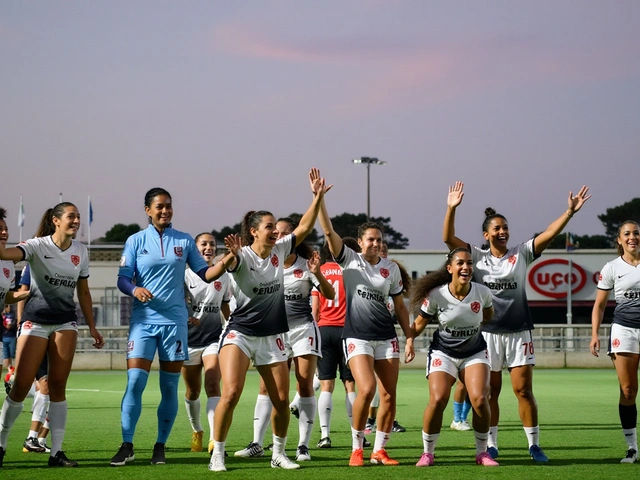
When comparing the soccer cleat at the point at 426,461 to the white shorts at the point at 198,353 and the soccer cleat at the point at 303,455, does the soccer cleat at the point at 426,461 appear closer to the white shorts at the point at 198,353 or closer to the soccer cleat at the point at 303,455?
the soccer cleat at the point at 303,455

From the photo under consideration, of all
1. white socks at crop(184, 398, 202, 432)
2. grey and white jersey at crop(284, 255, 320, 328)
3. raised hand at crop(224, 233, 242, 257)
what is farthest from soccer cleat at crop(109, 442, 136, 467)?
grey and white jersey at crop(284, 255, 320, 328)

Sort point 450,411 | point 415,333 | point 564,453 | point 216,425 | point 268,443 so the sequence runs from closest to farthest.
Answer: point 216,425 → point 415,333 → point 564,453 → point 268,443 → point 450,411

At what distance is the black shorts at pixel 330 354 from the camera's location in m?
12.2

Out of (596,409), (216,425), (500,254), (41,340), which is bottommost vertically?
(596,409)

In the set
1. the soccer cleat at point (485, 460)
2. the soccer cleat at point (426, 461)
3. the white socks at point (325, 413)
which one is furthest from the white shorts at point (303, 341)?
the soccer cleat at point (485, 460)

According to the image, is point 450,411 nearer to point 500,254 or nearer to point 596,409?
point 596,409

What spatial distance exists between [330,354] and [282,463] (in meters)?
3.10

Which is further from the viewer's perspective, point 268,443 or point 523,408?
point 268,443

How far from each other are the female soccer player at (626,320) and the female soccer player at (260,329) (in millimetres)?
3347

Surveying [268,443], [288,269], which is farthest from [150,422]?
[288,269]

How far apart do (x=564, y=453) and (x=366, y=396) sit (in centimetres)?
257

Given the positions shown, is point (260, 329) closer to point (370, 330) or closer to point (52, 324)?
point (370, 330)

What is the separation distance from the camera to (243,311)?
9227 millimetres

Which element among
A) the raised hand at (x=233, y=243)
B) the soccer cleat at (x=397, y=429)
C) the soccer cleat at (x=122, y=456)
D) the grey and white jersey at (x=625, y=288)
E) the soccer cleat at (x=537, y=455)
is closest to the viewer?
the raised hand at (x=233, y=243)
